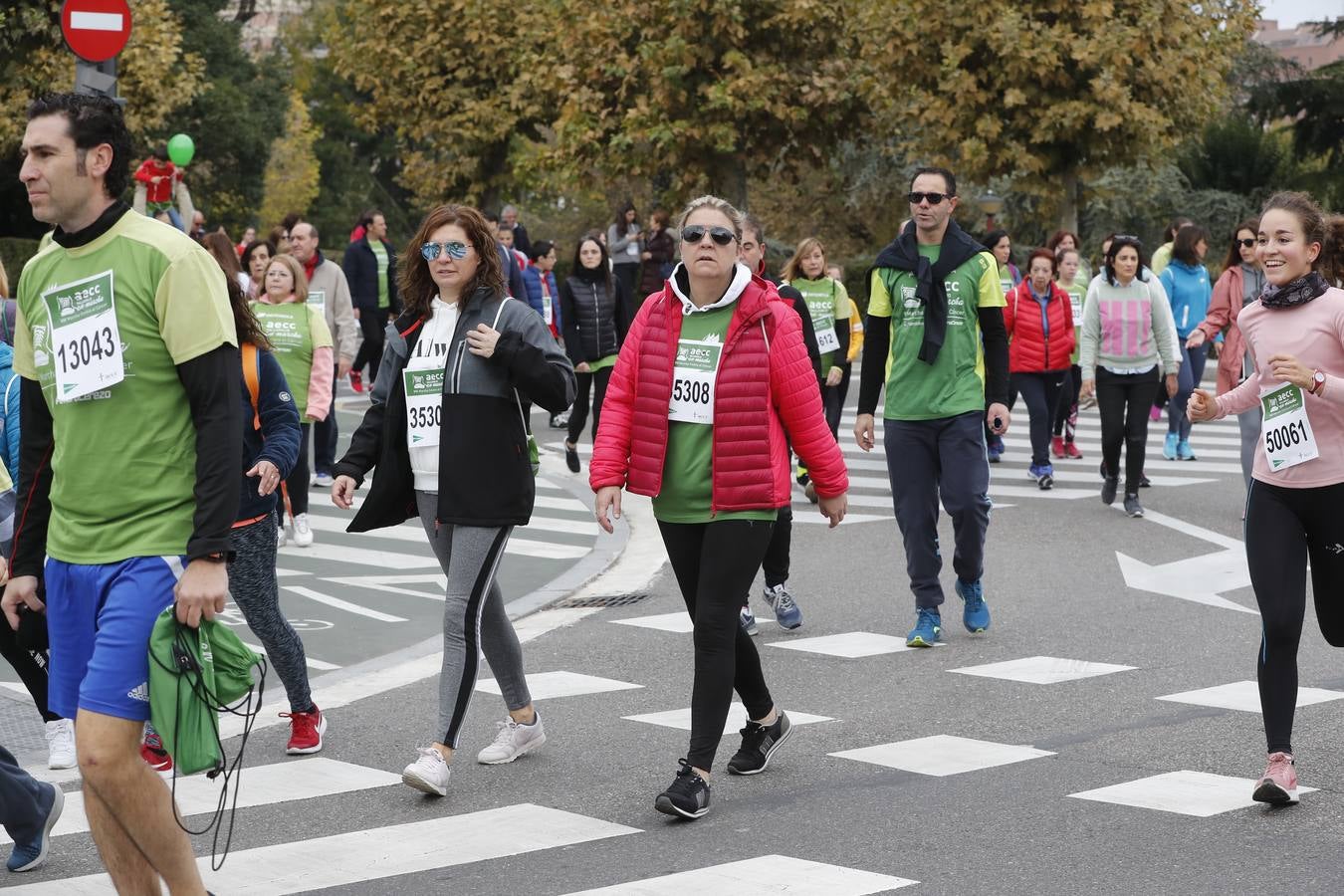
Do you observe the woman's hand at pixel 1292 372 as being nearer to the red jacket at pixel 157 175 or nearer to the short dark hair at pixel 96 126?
the short dark hair at pixel 96 126

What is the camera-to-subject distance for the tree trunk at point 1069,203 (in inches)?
1253

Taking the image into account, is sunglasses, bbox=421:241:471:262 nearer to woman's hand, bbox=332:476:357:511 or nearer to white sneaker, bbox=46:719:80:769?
woman's hand, bbox=332:476:357:511

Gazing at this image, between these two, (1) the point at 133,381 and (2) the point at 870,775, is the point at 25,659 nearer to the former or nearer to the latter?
(1) the point at 133,381

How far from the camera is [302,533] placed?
483 inches

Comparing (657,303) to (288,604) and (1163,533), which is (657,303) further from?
(1163,533)

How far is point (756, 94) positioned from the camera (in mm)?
32875

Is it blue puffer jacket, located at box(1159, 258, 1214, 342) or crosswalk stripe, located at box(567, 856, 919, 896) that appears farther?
blue puffer jacket, located at box(1159, 258, 1214, 342)

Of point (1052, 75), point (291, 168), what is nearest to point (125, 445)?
point (1052, 75)

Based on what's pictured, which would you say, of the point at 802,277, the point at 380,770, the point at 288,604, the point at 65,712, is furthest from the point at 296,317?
the point at 65,712

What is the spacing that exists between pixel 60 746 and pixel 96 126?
10.7 ft

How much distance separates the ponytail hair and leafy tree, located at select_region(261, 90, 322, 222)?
6211 cm

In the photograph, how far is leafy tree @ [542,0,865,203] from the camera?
3281 cm

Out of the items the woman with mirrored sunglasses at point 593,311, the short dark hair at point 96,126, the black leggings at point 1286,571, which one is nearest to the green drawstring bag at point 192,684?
the short dark hair at point 96,126

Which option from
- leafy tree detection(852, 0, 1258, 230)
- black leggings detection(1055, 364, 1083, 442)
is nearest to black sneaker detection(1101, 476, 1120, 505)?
black leggings detection(1055, 364, 1083, 442)
